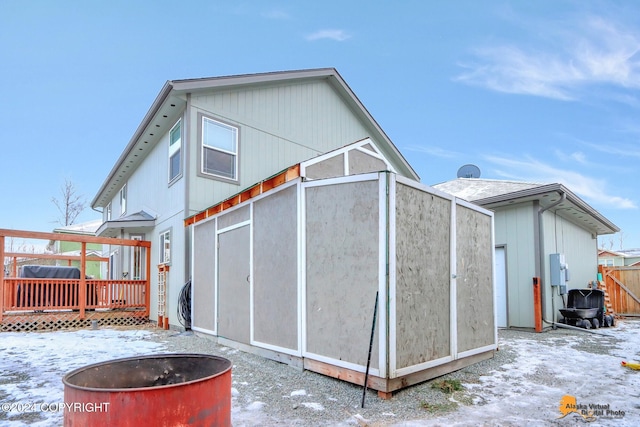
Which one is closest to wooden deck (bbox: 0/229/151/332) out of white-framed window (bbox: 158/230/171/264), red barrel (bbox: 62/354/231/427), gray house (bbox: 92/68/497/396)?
gray house (bbox: 92/68/497/396)

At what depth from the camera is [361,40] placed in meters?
16.4

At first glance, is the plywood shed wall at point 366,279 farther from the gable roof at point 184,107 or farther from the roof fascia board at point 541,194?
the gable roof at point 184,107

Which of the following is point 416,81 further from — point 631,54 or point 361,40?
point 631,54

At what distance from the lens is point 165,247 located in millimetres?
9062

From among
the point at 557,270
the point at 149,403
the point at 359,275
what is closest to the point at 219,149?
the point at 359,275

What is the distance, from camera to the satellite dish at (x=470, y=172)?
12781mm

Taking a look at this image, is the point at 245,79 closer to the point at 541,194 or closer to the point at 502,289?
the point at 541,194

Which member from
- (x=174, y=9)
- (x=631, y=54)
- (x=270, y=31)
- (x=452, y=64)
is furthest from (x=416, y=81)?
(x=174, y=9)

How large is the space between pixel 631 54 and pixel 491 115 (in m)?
7.08

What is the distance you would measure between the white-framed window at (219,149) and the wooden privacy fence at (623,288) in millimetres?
11098

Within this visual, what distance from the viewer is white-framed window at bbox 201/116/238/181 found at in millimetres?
8152

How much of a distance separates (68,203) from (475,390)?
30.0 m

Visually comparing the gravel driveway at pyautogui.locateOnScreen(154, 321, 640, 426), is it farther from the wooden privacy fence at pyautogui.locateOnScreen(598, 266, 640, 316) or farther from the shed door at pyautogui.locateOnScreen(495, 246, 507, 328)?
the wooden privacy fence at pyautogui.locateOnScreen(598, 266, 640, 316)

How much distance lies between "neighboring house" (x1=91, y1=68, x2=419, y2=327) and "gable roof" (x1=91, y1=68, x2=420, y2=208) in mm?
25
